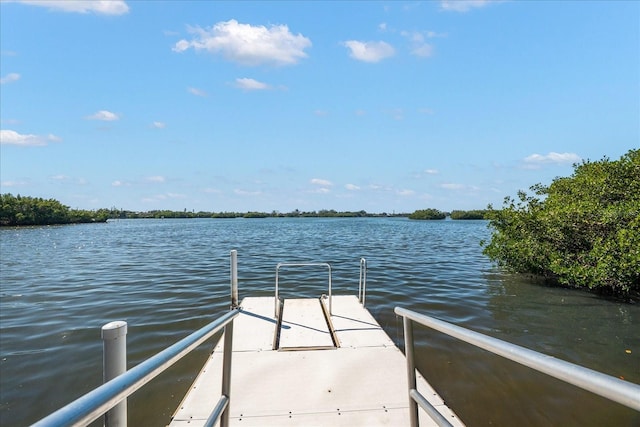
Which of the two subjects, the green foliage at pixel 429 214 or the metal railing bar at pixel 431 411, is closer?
the metal railing bar at pixel 431 411

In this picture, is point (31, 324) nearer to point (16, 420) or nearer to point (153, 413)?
point (16, 420)

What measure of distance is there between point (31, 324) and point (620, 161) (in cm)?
1745

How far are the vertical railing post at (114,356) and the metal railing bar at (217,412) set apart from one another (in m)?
0.57

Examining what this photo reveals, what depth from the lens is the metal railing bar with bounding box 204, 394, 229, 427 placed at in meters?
2.11

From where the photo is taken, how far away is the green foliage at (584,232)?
9391 millimetres

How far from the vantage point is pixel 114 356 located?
159 cm

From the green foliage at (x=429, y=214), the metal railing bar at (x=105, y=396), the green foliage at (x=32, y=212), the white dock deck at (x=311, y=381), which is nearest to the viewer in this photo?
the metal railing bar at (x=105, y=396)

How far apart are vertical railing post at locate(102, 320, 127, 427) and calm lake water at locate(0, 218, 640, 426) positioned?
11.6ft

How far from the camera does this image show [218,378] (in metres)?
4.58

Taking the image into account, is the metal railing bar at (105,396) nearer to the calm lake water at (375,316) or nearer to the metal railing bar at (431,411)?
the metal railing bar at (431,411)

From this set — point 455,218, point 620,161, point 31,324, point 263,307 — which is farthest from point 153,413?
point 455,218

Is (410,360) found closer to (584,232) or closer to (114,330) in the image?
(114,330)

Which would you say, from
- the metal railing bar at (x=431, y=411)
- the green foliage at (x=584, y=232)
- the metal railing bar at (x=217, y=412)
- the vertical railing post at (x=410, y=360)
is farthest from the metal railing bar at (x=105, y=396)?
the green foliage at (x=584, y=232)

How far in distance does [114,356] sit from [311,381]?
3.39 metres
